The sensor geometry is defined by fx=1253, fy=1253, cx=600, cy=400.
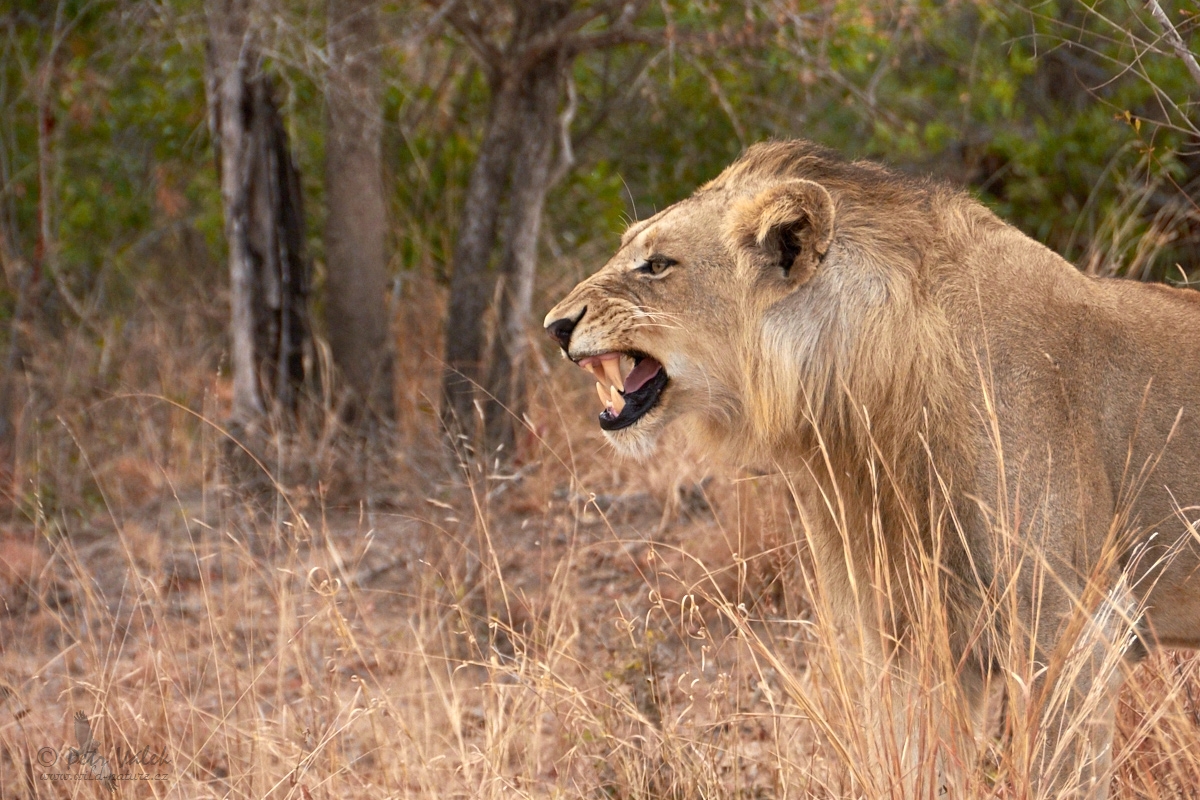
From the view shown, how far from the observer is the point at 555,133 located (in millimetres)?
9219

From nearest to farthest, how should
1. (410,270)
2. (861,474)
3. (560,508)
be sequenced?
(861,474) < (560,508) < (410,270)

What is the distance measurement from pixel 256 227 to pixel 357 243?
0.67m

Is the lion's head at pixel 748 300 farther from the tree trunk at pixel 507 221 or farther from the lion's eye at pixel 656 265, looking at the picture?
the tree trunk at pixel 507 221

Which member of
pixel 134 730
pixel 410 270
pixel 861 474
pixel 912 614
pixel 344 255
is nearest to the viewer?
pixel 912 614

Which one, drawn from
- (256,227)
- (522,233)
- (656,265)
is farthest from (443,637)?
(256,227)

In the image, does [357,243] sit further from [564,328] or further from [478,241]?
[564,328]

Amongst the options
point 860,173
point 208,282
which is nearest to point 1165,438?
point 860,173

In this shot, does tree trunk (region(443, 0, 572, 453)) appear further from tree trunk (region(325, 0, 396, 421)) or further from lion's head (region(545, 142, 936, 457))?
lion's head (region(545, 142, 936, 457))

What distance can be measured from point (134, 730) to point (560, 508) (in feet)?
9.31

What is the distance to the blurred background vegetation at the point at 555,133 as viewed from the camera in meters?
7.54

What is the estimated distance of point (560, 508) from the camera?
6.46 meters

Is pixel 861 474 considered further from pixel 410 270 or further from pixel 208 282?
pixel 208 282

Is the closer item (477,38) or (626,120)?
(477,38)

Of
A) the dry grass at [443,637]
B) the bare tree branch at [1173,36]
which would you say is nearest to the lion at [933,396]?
the dry grass at [443,637]
